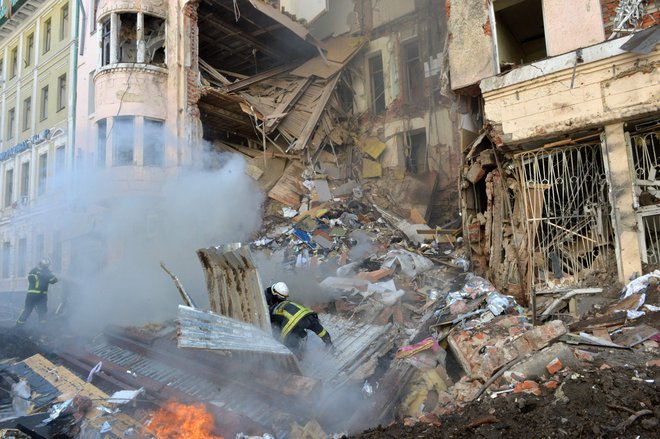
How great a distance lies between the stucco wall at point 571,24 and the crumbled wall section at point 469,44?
3.32 feet

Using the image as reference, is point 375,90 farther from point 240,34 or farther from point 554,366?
point 554,366

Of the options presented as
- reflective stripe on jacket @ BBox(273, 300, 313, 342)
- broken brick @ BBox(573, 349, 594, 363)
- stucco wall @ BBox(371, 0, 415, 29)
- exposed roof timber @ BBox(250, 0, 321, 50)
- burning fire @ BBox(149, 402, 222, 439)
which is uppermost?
stucco wall @ BBox(371, 0, 415, 29)

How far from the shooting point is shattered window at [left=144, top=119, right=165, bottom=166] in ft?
41.6

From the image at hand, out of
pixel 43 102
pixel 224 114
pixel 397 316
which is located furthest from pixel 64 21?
pixel 397 316

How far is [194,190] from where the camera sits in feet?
39.4

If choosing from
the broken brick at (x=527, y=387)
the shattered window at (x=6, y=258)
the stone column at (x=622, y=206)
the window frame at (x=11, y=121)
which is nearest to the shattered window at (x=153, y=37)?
the stone column at (x=622, y=206)

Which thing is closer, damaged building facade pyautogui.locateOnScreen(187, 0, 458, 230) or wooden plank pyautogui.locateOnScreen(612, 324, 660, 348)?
wooden plank pyautogui.locateOnScreen(612, 324, 660, 348)

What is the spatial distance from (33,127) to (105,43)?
28.2ft

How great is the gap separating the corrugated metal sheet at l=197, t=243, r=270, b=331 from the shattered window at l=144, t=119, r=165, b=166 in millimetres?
7619

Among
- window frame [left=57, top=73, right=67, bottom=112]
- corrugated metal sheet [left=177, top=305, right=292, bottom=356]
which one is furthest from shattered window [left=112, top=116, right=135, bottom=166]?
corrugated metal sheet [left=177, top=305, right=292, bottom=356]

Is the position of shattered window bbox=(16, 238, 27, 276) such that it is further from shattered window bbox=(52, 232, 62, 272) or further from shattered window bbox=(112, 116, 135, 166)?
shattered window bbox=(112, 116, 135, 166)

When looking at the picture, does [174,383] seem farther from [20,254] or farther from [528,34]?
[20,254]

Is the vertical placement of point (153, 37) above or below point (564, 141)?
above

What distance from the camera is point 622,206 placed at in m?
6.79
